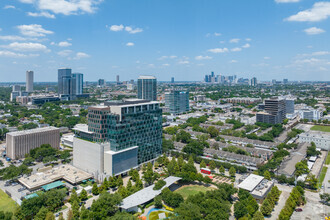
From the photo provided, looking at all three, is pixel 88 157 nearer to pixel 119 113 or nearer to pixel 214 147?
pixel 119 113

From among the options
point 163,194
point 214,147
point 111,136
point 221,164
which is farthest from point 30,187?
point 214,147

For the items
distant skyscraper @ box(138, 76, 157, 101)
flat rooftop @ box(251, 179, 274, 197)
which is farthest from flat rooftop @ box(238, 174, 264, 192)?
distant skyscraper @ box(138, 76, 157, 101)

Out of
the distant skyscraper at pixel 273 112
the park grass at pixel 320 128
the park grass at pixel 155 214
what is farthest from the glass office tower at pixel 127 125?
the park grass at pixel 320 128

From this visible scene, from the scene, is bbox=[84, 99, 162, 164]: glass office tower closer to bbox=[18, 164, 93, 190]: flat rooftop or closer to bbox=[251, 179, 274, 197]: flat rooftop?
bbox=[18, 164, 93, 190]: flat rooftop

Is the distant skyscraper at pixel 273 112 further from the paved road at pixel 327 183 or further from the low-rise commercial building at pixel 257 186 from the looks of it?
the low-rise commercial building at pixel 257 186

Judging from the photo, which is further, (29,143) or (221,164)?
(29,143)
